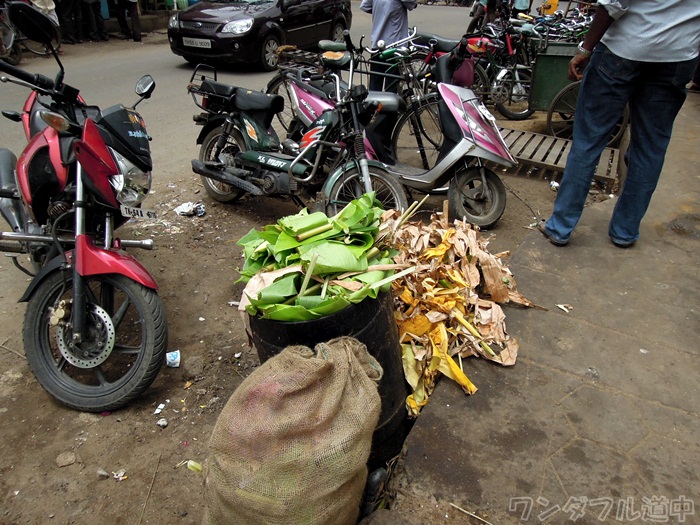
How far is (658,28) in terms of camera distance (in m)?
3.15

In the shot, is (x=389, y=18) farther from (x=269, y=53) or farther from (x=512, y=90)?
(x=269, y=53)

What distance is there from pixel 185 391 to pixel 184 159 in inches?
144

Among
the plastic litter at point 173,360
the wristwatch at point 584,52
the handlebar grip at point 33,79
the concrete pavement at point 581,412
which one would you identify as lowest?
the plastic litter at point 173,360

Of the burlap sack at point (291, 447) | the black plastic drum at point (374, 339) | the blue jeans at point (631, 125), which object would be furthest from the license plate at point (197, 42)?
the burlap sack at point (291, 447)

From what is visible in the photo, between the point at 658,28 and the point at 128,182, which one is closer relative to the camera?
the point at 128,182

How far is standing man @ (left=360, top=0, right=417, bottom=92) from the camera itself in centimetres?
612

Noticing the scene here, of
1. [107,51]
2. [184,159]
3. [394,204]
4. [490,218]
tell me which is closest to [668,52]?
[490,218]

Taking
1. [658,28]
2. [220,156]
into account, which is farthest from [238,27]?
[658,28]

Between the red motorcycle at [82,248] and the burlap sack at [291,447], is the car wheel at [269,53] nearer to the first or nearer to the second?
the red motorcycle at [82,248]

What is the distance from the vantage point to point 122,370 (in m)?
2.96

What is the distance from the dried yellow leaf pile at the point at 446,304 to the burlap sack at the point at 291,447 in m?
0.88

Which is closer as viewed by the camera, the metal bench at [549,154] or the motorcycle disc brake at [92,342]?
the motorcycle disc brake at [92,342]

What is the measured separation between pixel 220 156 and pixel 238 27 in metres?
5.93

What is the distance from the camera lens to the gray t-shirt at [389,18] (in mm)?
6129
